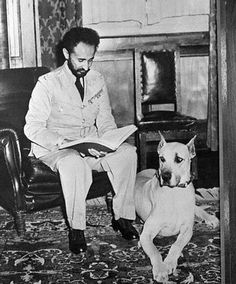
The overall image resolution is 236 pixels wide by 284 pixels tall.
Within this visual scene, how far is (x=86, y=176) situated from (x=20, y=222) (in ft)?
1.12

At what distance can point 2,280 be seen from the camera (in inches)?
73.0

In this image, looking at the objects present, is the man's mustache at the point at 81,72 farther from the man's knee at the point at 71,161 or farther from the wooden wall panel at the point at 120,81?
the wooden wall panel at the point at 120,81

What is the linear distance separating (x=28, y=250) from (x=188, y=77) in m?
1.87

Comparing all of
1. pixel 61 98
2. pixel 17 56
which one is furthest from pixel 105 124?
pixel 17 56

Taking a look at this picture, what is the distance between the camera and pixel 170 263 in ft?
6.24

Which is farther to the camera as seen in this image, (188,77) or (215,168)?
(188,77)

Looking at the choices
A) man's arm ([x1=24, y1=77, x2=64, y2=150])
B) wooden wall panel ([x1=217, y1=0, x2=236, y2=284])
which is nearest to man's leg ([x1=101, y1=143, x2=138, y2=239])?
man's arm ([x1=24, y1=77, x2=64, y2=150])

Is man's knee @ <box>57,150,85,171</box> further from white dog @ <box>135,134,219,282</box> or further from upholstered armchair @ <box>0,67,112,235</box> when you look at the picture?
white dog @ <box>135,134,219,282</box>

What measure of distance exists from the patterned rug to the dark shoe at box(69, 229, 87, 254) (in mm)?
24

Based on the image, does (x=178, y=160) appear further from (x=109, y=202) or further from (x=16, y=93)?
(x=16, y=93)

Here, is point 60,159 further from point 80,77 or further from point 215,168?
point 215,168

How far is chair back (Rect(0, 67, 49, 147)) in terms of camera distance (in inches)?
99.3

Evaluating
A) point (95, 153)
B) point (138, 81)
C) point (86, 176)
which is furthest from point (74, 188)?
point (138, 81)

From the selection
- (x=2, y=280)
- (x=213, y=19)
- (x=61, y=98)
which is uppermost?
(x=213, y=19)
